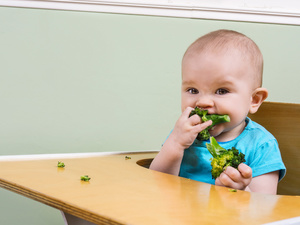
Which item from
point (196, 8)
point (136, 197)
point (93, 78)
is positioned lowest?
point (136, 197)

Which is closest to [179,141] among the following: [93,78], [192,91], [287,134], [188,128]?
[188,128]

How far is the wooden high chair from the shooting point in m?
1.25

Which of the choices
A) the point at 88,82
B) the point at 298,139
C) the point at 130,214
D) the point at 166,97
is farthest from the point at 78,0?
the point at 130,214

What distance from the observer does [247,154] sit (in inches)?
42.8

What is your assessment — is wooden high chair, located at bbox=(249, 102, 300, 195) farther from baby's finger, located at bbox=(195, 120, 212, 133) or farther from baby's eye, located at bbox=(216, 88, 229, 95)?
baby's finger, located at bbox=(195, 120, 212, 133)

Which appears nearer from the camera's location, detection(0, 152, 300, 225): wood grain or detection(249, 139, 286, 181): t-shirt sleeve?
detection(0, 152, 300, 225): wood grain

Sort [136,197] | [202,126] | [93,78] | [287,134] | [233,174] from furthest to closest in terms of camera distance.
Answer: [93,78] → [287,134] → [202,126] → [233,174] → [136,197]

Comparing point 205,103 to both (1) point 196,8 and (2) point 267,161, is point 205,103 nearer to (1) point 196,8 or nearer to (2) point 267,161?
(2) point 267,161

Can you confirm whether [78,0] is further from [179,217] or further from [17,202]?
[179,217]

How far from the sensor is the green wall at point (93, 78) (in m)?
1.73

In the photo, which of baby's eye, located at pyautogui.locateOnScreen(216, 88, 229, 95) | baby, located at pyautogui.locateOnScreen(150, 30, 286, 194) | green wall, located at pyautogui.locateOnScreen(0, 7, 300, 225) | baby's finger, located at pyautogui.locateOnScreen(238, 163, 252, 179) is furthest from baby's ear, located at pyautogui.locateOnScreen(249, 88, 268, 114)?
green wall, located at pyautogui.locateOnScreen(0, 7, 300, 225)

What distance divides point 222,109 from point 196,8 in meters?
0.92

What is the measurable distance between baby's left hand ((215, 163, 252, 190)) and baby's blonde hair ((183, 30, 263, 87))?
34 cm

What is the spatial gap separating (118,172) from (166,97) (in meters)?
1.04
